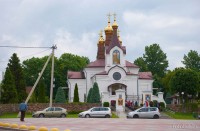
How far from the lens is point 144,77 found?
71688 mm

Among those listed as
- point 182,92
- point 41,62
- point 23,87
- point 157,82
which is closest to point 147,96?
point 182,92

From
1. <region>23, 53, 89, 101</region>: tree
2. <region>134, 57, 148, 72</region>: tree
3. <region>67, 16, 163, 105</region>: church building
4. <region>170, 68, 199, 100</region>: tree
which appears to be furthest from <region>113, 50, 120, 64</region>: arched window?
<region>23, 53, 89, 101</region>: tree

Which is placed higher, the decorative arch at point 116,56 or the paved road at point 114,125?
the decorative arch at point 116,56

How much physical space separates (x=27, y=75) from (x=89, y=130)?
→ 247 feet

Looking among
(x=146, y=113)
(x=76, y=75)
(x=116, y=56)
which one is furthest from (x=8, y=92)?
(x=116, y=56)

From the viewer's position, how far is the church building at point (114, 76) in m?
67.0

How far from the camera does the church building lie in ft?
220

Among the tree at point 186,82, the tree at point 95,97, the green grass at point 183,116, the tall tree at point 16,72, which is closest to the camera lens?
the green grass at point 183,116

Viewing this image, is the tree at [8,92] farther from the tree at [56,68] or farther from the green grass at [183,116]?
the tree at [56,68]

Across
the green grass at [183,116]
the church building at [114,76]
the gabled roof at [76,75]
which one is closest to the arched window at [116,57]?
the church building at [114,76]

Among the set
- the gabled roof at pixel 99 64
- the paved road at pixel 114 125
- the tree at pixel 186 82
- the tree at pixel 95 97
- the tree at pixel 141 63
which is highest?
the tree at pixel 141 63

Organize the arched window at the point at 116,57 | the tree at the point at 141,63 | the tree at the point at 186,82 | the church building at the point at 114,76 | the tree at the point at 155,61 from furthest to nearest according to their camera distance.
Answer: the tree at the point at 155,61, the tree at the point at 141,63, the arched window at the point at 116,57, the church building at the point at 114,76, the tree at the point at 186,82

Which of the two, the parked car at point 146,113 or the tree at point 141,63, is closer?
the parked car at point 146,113

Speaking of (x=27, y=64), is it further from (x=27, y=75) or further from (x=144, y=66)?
(x=144, y=66)
